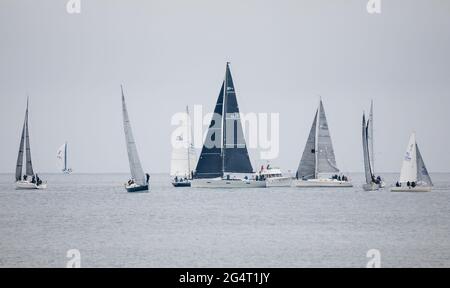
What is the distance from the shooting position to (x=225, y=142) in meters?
86.8

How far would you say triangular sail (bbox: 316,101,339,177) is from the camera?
97.6 meters

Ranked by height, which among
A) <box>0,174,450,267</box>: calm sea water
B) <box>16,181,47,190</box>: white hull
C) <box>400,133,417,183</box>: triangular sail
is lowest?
<box>0,174,450,267</box>: calm sea water

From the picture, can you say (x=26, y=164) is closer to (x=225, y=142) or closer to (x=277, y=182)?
(x=225, y=142)

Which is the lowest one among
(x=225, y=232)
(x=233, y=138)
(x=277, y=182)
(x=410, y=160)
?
(x=225, y=232)

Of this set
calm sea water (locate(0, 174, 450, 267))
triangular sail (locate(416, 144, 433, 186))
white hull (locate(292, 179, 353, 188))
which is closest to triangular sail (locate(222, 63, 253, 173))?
calm sea water (locate(0, 174, 450, 267))

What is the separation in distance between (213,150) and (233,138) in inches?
93.9

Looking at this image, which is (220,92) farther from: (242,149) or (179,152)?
(179,152)

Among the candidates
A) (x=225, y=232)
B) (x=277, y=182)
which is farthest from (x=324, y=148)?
(x=225, y=232)

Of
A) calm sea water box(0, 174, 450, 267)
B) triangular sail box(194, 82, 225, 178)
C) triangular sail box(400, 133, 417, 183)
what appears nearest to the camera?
calm sea water box(0, 174, 450, 267)

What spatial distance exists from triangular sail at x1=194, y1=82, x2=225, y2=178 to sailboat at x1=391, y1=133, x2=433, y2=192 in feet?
60.8

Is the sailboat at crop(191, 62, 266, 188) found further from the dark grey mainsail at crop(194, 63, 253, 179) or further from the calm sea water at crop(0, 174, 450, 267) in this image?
the calm sea water at crop(0, 174, 450, 267)

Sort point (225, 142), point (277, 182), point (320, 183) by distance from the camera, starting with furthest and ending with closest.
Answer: point (277, 182)
point (320, 183)
point (225, 142)

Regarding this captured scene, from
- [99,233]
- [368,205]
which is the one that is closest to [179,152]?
[368,205]

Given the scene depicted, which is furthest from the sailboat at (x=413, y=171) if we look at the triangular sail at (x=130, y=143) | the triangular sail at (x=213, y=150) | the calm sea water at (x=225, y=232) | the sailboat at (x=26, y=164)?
the sailboat at (x=26, y=164)
